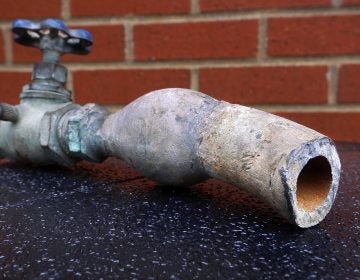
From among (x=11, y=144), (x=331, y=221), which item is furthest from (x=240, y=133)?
(x=11, y=144)

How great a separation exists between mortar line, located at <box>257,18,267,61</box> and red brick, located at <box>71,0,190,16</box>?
7.4 inches

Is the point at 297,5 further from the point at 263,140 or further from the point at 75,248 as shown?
the point at 75,248

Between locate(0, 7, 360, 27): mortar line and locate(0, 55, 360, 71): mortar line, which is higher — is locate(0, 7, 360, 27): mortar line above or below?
above

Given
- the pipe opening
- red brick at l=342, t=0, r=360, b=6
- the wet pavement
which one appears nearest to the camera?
the wet pavement

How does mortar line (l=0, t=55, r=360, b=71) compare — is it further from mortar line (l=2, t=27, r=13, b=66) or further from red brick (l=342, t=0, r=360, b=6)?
red brick (l=342, t=0, r=360, b=6)

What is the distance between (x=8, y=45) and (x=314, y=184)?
1.05 meters

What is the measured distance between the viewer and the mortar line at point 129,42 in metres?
1.21

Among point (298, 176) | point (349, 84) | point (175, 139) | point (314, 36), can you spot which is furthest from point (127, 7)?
point (298, 176)

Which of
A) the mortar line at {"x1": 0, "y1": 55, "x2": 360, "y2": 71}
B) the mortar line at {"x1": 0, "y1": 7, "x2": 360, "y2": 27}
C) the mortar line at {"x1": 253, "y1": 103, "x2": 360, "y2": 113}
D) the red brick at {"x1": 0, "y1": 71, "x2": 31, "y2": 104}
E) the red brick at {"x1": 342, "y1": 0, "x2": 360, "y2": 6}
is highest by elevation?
the red brick at {"x1": 342, "y1": 0, "x2": 360, "y2": 6}

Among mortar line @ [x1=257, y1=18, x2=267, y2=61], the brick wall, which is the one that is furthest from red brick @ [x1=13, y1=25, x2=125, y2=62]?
mortar line @ [x1=257, y1=18, x2=267, y2=61]

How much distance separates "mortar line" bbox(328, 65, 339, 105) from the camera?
114 centimetres

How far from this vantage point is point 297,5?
1.13 m

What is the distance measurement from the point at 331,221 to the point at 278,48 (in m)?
0.74

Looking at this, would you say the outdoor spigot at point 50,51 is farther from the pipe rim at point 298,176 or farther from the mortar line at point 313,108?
the mortar line at point 313,108
